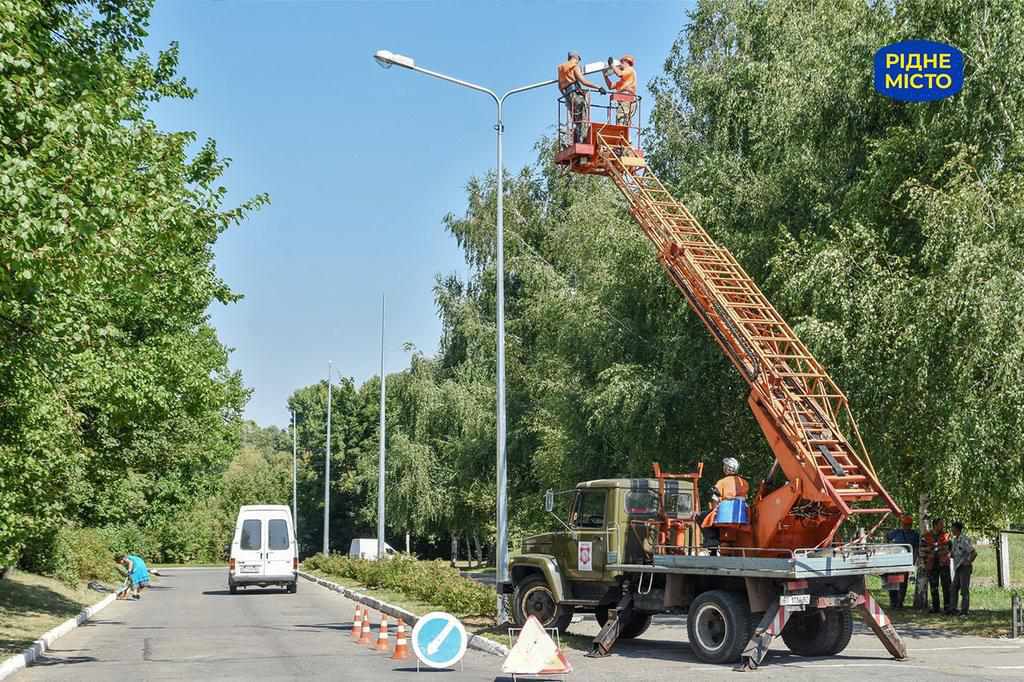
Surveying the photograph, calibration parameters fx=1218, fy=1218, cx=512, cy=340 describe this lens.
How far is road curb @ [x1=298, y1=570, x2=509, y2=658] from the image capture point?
17062mm

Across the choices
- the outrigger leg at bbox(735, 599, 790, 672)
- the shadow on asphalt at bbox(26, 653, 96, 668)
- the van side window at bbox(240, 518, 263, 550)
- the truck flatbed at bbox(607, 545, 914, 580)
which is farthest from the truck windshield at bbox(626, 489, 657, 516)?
the van side window at bbox(240, 518, 263, 550)

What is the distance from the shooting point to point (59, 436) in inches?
795

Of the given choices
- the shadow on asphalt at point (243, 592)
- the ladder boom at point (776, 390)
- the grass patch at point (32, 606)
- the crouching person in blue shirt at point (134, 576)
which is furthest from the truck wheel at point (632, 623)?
the crouching person in blue shirt at point (134, 576)

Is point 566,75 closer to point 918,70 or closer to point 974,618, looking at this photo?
point 918,70

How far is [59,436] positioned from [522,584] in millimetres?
8087

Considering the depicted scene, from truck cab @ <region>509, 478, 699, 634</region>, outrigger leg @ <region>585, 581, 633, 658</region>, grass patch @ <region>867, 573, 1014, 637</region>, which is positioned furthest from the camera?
grass patch @ <region>867, 573, 1014, 637</region>

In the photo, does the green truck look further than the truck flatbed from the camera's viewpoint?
Yes

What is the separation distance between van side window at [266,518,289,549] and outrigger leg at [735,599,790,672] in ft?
74.1

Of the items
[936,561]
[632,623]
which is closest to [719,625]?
[632,623]

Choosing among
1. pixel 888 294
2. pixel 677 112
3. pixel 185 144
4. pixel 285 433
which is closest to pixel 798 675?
pixel 888 294

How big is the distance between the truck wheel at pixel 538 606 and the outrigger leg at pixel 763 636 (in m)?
3.85

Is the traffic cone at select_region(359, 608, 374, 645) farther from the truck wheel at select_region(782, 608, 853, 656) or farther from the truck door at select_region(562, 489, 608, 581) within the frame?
the truck wheel at select_region(782, 608, 853, 656)

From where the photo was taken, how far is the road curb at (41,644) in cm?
1584

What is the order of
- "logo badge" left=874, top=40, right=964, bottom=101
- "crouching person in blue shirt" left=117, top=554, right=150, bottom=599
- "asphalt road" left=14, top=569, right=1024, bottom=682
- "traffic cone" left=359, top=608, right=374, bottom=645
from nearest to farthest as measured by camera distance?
"asphalt road" left=14, top=569, right=1024, bottom=682, "traffic cone" left=359, top=608, right=374, bottom=645, "logo badge" left=874, top=40, right=964, bottom=101, "crouching person in blue shirt" left=117, top=554, right=150, bottom=599
